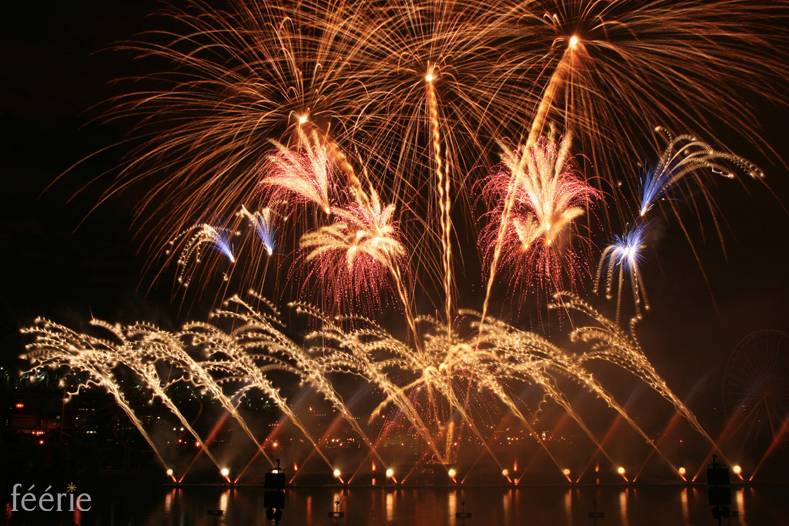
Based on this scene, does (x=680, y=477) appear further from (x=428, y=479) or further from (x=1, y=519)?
(x=1, y=519)

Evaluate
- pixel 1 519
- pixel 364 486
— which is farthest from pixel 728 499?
pixel 364 486

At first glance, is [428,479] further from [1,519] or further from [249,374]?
[1,519]

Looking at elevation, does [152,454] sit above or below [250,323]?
below

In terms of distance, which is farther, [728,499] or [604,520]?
[604,520]

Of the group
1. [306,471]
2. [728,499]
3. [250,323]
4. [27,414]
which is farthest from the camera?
[27,414]

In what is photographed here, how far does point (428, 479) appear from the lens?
3134cm

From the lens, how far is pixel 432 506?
73.3 ft

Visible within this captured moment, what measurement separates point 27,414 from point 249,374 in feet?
91.2

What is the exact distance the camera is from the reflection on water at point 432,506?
18.7 metres

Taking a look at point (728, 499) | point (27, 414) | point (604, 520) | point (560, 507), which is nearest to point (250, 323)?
point (560, 507)

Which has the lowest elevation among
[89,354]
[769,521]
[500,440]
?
[769,521]

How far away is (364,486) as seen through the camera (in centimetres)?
2873

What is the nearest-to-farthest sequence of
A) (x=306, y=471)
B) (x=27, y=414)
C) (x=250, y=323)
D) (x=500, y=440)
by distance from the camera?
(x=250, y=323), (x=306, y=471), (x=500, y=440), (x=27, y=414)

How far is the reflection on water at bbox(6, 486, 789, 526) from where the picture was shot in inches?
737
